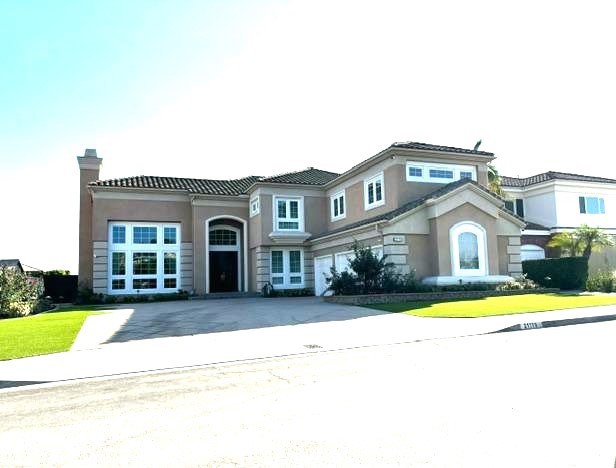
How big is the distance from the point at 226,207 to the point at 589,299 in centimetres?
2060

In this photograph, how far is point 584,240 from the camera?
90.3 ft

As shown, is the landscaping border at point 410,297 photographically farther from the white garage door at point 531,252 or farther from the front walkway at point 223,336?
the white garage door at point 531,252

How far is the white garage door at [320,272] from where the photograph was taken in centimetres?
2827

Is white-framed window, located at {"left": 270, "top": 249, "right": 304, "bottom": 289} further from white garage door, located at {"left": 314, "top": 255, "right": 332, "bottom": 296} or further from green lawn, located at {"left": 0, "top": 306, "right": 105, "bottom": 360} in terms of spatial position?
green lawn, located at {"left": 0, "top": 306, "right": 105, "bottom": 360}

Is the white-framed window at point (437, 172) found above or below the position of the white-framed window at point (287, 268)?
above

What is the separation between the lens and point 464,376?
7363mm

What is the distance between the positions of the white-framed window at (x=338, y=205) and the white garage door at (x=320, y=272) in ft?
9.01

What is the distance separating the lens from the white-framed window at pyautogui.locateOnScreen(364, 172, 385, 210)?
24906mm

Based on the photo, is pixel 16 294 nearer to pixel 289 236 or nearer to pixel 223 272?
pixel 223 272

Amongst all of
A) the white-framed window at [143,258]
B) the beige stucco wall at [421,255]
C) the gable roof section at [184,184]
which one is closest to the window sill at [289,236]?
the gable roof section at [184,184]

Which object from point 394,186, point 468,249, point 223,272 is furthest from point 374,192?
point 223,272

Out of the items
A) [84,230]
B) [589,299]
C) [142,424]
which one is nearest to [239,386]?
[142,424]

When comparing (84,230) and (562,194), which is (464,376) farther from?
(562,194)

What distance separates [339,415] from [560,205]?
3224 centimetres
